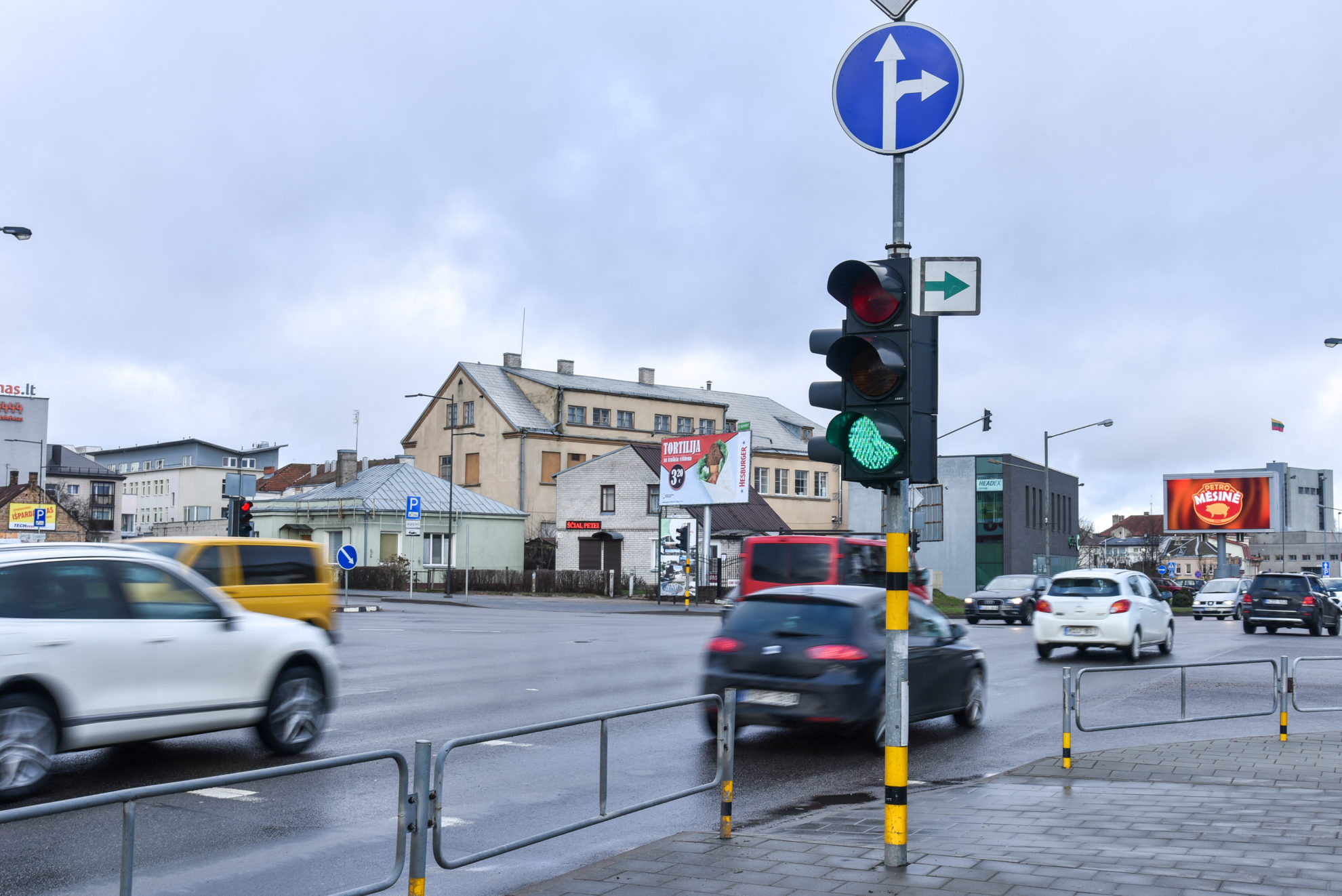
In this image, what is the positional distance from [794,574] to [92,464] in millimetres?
124440

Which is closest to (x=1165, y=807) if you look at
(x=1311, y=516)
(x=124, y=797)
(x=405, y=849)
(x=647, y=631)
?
(x=405, y=849)

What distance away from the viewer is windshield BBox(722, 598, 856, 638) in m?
11.6

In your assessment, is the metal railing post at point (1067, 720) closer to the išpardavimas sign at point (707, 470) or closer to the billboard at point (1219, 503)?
the išpardavimas sign at point (707, 470)

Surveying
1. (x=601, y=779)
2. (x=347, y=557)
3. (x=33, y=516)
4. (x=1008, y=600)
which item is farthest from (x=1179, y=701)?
(x=33, y=516)

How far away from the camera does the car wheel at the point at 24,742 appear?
8.29 m

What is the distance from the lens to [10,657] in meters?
8.41

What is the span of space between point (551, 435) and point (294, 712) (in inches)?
2577

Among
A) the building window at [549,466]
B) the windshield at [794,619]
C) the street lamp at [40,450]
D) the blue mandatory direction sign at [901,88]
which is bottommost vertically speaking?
the windshield at [794,619]

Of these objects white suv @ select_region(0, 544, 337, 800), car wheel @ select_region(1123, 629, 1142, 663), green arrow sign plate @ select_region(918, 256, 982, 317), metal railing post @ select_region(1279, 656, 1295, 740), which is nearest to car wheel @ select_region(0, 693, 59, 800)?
white suv @ select_region(0, 544, 337, 800)

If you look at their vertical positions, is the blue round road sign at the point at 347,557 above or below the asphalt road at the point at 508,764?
above

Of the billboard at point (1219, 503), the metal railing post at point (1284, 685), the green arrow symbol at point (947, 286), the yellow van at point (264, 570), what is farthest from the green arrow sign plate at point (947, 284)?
the billboard at point (1219, 503)

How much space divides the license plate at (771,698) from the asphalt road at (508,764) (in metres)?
0.48

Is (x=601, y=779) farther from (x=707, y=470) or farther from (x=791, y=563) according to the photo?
(x=707, y=470)

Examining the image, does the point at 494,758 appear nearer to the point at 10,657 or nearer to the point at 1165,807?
the point at 10,657
